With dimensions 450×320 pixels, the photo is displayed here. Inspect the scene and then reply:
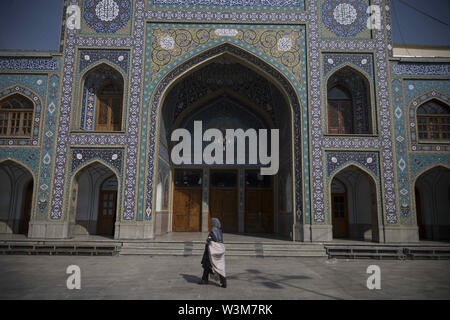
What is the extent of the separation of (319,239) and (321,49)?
Answer: 20.6 ft

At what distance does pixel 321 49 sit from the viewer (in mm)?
11289

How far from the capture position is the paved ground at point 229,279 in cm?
497

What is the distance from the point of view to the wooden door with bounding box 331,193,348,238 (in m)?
12.9

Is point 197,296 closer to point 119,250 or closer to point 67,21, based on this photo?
point 119,250

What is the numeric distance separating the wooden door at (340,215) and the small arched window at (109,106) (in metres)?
8.67

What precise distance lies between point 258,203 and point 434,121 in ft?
23.6

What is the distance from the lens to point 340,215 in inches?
513

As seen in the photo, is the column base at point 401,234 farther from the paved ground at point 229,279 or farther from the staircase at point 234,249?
the staircase at point 234,249

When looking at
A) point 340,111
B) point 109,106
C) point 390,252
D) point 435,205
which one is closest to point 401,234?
point 390,252

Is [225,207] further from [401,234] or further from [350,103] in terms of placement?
[401,234]

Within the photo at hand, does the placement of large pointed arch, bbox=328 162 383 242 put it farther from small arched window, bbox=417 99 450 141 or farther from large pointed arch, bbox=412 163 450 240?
small arched window, bbox=417 99 450 141

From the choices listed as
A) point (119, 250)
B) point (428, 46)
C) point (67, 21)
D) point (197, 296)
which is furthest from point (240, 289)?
point (428, 46)

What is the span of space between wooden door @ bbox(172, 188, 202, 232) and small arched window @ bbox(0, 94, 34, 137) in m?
6.11

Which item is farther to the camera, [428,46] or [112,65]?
[428,46]
